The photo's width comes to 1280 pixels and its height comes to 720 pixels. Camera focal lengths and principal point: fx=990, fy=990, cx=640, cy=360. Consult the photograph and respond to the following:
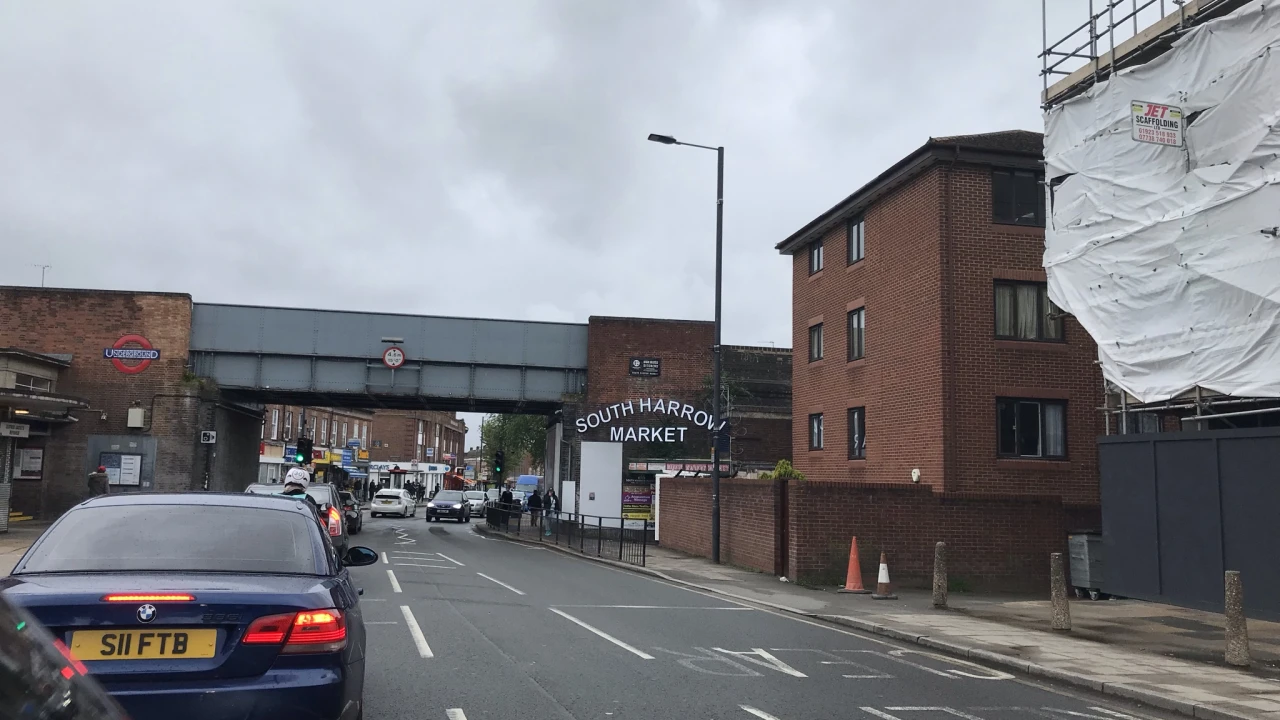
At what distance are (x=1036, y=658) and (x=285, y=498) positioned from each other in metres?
8.17

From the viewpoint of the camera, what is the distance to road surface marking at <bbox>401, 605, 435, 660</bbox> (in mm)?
9648

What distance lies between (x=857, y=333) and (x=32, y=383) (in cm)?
2489

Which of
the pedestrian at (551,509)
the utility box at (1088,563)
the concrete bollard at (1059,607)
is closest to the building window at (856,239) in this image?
the utility box at (1088,563)

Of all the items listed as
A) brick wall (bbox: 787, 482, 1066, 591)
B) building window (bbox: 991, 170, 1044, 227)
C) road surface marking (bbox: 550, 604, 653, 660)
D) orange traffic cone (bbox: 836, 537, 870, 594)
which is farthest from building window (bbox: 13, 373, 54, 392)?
building window (bbox: 991, 170, 1044, 227)

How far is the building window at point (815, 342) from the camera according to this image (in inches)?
1074

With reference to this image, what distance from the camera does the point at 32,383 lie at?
3052cm

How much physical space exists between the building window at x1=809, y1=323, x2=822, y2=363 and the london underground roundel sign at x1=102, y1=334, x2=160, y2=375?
22.4 metres

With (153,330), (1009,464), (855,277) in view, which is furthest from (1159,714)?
(153,330)

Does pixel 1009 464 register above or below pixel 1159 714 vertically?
above

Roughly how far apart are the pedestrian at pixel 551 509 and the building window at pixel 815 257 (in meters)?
11.2

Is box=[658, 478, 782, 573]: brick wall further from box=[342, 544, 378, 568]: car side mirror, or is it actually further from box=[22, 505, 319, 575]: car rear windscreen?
box=[22, 505, 319, 575]: car rear windscreen

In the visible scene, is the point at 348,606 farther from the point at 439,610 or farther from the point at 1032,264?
the point at 1032,264

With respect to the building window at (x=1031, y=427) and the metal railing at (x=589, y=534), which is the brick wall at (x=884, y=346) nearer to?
the building window at (x=1031, y=427)

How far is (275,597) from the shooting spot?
4.79m
